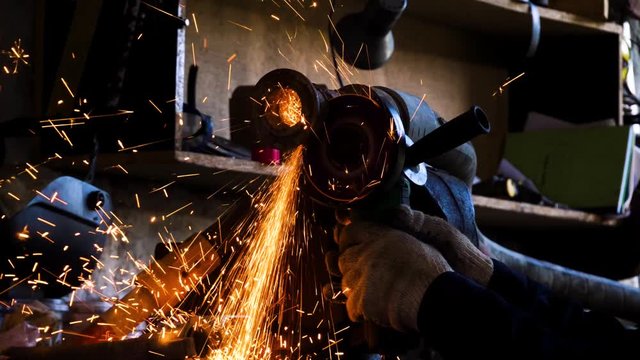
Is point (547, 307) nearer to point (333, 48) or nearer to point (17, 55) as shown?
point (333, 48)

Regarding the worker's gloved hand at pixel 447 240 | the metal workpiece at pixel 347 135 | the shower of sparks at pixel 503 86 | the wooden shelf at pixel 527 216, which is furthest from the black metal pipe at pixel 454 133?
the shower of sparks at pixel 503 86

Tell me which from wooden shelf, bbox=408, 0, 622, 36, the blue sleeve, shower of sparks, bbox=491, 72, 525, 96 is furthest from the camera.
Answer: shower of sparks, bbox=491, 72, 525, 96

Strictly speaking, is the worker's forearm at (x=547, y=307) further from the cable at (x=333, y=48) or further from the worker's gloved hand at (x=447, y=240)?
the cable at (x=333, y=48)

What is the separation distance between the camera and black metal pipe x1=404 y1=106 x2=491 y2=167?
1204 millimetres

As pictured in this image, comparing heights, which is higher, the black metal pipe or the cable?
the cable

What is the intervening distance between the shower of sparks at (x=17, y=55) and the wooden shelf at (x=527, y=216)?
1.20m

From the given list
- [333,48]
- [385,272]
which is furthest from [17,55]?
[385,272]

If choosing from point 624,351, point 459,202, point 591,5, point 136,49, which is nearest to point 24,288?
point 136,49

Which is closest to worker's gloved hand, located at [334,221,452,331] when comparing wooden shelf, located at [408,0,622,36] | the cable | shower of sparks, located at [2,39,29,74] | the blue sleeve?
the blue sleeve

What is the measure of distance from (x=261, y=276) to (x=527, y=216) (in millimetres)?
1294

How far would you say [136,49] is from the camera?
187 cm

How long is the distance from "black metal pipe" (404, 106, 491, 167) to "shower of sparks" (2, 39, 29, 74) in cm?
112

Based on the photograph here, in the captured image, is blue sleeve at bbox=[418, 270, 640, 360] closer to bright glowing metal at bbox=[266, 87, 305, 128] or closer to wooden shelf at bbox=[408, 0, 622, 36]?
bright glowing metal at bbox=[266, 87, 305, 128]

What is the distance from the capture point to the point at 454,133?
121 centimetres
